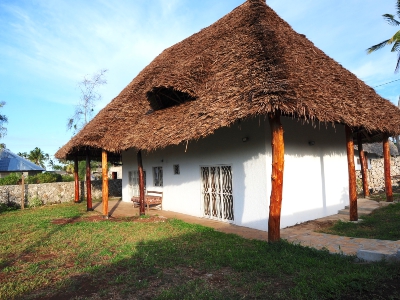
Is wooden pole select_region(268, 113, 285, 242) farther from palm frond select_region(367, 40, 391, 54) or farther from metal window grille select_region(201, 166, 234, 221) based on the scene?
palm frond select_region(367, 40, 391, 54)

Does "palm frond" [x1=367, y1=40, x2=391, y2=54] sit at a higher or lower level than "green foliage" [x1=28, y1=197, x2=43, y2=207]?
higher

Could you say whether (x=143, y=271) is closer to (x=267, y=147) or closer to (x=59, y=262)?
(x=59, y=262)

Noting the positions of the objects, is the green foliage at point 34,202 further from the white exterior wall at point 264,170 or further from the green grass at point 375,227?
the green grass at point 375,227

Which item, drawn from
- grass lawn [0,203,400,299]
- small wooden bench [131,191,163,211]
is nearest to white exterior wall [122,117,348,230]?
small wooden bench [131,191,163,211]

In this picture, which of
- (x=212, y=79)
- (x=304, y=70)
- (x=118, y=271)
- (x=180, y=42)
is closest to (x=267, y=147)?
(x=304, y=70)

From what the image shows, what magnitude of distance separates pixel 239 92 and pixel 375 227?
14.6ft

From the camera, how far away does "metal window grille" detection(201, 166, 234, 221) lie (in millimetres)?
7828

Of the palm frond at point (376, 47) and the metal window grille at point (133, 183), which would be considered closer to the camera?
the metal window grille at point (133, 183)

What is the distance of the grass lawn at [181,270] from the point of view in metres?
3.34

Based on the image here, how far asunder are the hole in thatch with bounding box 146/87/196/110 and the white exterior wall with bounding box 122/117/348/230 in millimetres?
1494

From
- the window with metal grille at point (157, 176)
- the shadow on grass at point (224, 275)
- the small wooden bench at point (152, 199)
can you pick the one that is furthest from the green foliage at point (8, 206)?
the shadow on grass at point (224, 275)

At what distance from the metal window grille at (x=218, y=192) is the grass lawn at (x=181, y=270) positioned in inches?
60.3

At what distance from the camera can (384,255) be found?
4062 millimetres

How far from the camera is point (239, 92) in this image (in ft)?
19.2
